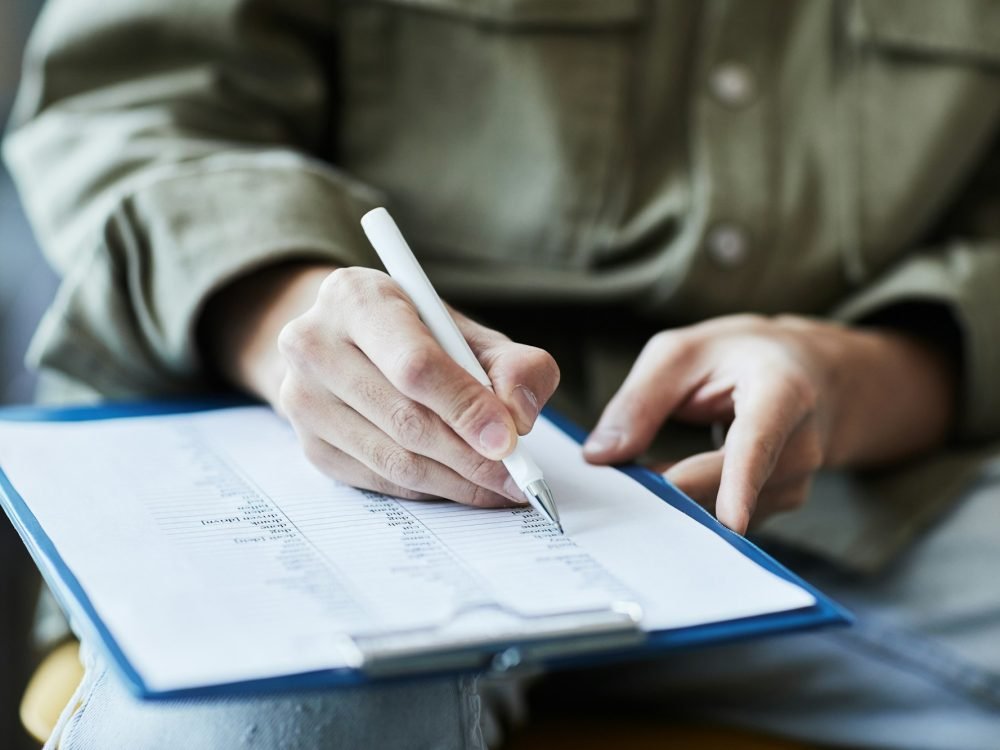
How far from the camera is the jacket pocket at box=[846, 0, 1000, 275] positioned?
0.59 meters

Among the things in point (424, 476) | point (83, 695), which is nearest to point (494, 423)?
point (424, 476)

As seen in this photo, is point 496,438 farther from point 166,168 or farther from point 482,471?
point 166,168

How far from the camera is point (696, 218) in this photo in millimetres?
562

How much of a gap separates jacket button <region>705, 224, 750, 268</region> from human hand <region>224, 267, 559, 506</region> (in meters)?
0.23

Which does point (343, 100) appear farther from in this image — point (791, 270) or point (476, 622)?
point (476, 622)

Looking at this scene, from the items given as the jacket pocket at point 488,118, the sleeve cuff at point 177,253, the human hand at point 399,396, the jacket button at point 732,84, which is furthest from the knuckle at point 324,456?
the jacket button at point 732,84

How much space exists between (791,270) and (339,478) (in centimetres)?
31

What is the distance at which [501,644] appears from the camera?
0.25m

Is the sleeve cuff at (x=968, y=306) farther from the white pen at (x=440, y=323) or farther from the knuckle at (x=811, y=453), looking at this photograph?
the white pen at (x=440, y=323)

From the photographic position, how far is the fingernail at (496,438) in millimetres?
318

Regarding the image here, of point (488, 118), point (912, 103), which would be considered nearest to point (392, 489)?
point (488, 118)

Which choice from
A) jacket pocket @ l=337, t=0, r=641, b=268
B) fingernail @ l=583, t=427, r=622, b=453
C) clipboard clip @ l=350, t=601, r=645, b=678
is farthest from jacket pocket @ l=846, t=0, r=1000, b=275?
clipboard clip @ l=350, t=601, r=645, b=678

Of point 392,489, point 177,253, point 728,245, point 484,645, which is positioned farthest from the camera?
point 728,245

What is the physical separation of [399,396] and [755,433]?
0.12 metres
